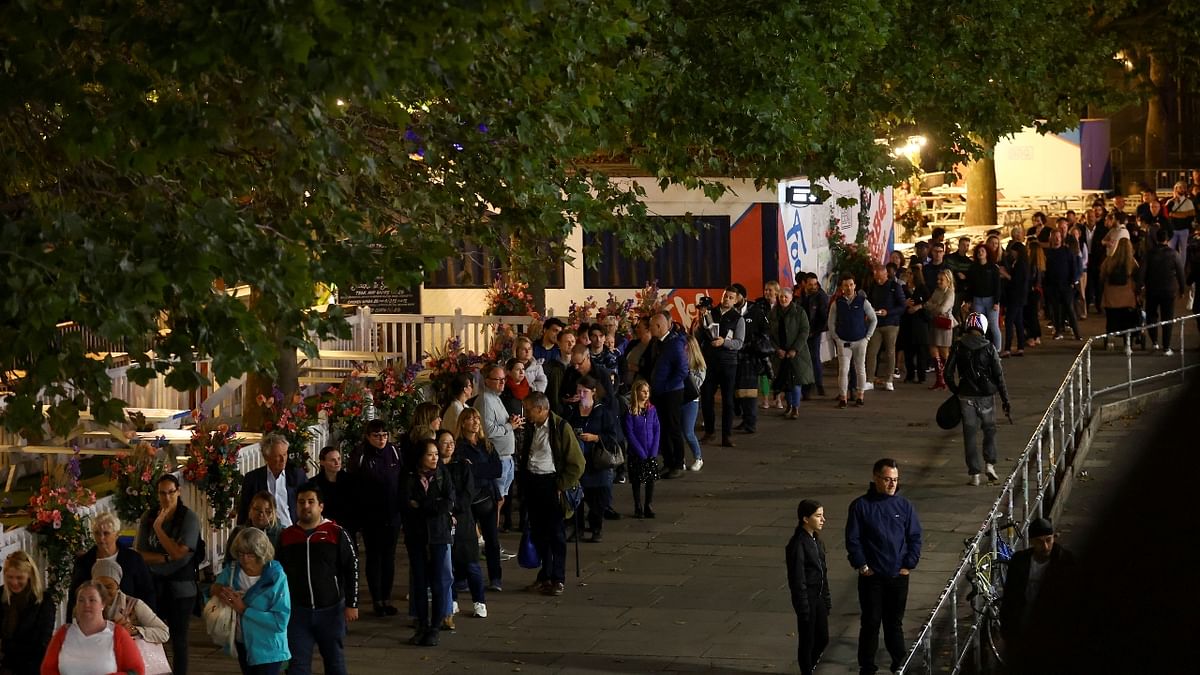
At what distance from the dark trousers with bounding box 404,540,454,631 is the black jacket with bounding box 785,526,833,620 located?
2.48 m

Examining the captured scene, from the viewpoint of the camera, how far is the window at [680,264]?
23.9m

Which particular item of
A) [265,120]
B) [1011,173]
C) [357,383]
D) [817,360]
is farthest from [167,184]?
[1011,173]

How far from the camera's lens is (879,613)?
1088cm

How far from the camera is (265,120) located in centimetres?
813

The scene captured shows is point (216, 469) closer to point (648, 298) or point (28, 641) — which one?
point (28, 641)

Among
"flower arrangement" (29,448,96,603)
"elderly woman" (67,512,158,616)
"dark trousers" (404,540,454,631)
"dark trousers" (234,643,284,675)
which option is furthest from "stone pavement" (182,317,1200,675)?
"dark trousers" (234,643,284,675)

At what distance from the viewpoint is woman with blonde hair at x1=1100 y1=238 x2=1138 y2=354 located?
77.2 feet

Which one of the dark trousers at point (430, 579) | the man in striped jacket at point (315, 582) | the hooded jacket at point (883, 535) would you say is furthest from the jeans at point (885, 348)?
the man in striped jacket at point (315, 582)

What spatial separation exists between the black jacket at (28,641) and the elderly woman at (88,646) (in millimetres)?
953

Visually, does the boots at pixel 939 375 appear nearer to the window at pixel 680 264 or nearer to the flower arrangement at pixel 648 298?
the window at pixel 680 264

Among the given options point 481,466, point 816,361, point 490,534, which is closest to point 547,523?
point 490,534

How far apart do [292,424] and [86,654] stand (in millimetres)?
5563

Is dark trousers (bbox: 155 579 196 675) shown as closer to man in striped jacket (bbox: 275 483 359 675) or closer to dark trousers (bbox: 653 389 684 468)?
man in striped jacket (bbox: 275 483 359 675)

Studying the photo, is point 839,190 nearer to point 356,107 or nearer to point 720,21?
point 720,21
